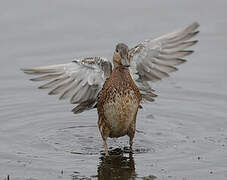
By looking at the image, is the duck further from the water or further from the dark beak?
the water

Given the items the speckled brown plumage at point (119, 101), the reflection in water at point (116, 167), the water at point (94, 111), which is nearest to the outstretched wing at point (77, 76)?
the speckled brown plumage at point (119, 101)

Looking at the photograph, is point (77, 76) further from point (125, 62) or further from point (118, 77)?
point (125, 62)

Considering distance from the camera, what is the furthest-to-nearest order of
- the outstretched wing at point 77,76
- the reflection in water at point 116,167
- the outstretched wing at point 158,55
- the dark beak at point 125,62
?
the outstretched wing at point 158,55
the outstretched wing at point 77,76
the dark beak at point 125,62
the reflection in water at point 116,167

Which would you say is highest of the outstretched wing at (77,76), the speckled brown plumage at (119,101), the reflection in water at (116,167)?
the outstretched wing at (77,76)

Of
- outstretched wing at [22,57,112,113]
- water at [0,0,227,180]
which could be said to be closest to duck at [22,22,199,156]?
outstretched wing at [22,57,112,113]

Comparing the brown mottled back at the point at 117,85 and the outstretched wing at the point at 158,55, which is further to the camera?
the outstretched wing at the point at 158,55

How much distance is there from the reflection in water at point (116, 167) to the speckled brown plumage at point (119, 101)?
Answer: 472 mm

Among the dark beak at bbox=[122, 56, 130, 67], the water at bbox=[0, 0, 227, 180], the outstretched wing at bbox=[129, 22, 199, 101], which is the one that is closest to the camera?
the water at bbox=[0, 0, 227, 180]

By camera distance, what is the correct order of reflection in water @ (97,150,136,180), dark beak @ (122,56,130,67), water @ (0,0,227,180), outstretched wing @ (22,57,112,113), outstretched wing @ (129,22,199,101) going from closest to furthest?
reflection in water @ (97,150,136,180) → water @ (0,0,227,180) → dark beak @ (122,56,130,67) → outstretched wing @ (22,57,112,113) → outstretched wing @ (129,22,199,101)

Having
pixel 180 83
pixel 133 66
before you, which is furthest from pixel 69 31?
pixel 133 66

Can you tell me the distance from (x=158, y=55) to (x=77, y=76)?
52.7 inches

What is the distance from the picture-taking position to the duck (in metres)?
9.08

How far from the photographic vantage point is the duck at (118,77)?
29.8 feet

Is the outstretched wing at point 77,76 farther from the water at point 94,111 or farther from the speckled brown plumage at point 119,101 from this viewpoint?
the water at point 94,111
